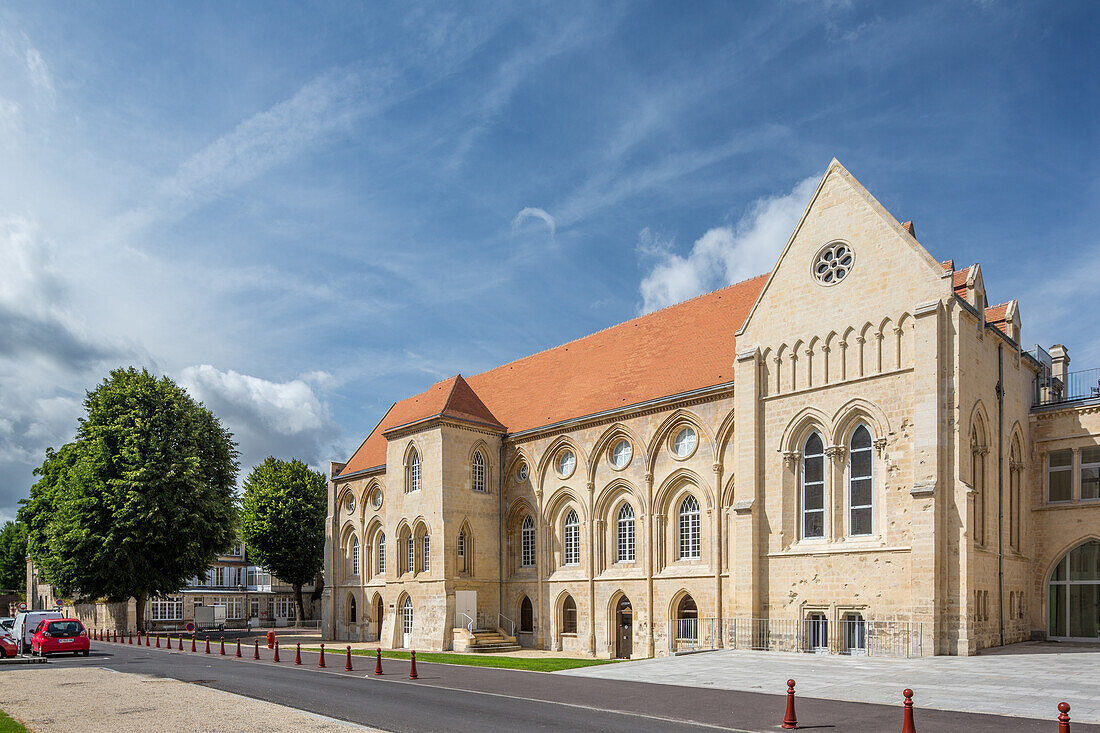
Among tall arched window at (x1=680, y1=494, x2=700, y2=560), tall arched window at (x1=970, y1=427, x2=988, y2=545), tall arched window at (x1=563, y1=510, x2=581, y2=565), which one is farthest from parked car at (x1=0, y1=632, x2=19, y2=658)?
tall arched window at (x1=970, y1=427, x2=988, y2=545)

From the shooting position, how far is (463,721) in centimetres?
1470

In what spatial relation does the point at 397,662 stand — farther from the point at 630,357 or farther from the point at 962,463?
the point at 962,463

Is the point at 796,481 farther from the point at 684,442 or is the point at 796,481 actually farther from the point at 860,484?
the point at 684,442

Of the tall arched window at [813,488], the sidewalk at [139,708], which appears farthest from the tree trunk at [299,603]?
the tall arched window at [813,488]

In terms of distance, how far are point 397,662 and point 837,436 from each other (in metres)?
16.6

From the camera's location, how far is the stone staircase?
1409 inches

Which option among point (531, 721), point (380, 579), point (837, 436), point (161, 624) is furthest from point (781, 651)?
point (161, 624)

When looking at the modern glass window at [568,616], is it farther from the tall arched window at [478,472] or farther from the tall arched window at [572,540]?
the tall arched window at [478,472]

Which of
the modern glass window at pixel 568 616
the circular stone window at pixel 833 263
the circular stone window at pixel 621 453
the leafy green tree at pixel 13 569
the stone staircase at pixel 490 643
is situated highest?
the circular stone window at pixel 833 263

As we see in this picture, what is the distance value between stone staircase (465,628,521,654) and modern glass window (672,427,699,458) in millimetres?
11868

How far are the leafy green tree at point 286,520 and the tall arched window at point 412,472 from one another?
22.0 m

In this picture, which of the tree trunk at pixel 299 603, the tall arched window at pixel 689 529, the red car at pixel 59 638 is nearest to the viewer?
the red car at pixel 59 638

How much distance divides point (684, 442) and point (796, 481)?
20.9 feet

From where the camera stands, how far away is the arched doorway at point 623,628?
34.2 metres
